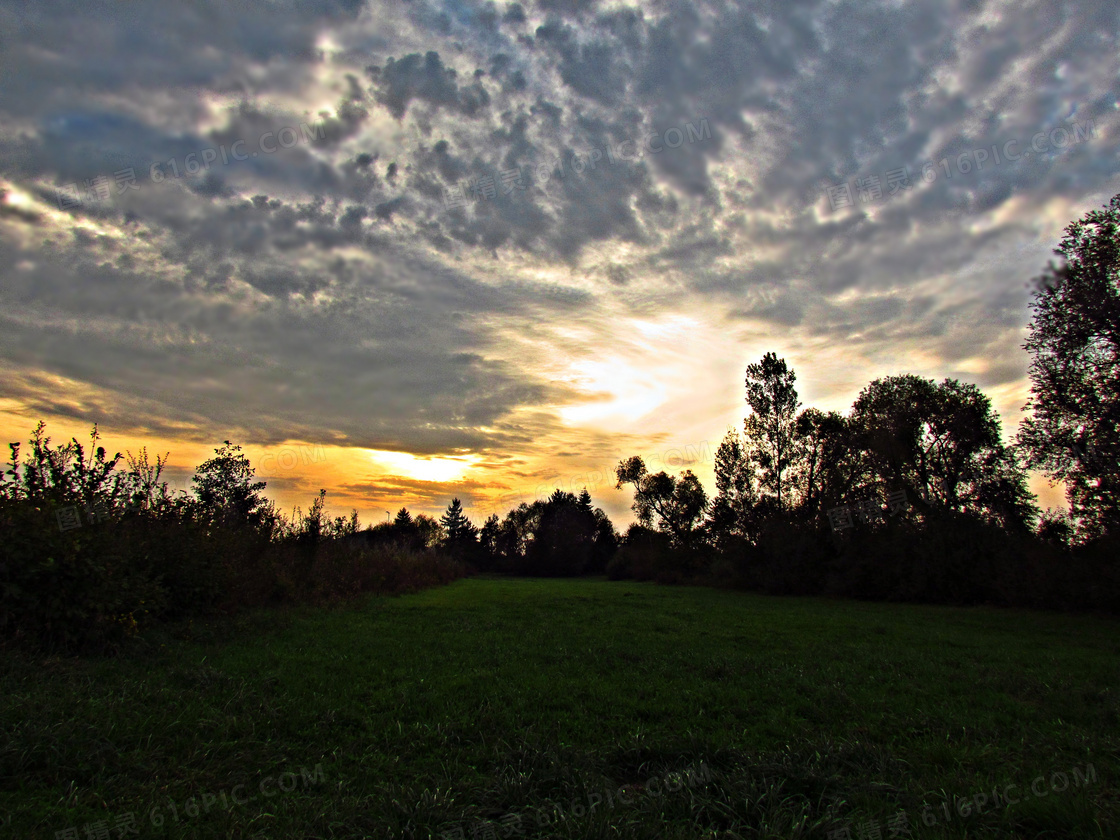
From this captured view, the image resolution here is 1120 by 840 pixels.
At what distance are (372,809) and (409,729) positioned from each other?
1945 millimetres

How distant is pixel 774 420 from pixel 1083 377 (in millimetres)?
17952

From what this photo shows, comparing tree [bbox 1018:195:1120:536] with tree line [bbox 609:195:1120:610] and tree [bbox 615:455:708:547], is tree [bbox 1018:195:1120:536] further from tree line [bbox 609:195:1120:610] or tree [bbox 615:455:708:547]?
tree [bbox 615:455:708:547]

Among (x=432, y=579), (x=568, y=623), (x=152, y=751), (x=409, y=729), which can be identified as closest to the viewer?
(x=152, y=751)

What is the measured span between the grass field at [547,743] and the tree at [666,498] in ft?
157

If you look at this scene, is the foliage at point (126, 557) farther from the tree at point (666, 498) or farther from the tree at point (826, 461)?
the tree at point (666, 498)

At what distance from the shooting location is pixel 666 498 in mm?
61156

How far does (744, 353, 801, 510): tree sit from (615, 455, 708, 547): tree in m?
18.4

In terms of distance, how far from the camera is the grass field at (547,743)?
3959 millimetres

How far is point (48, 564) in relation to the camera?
799 centimetres

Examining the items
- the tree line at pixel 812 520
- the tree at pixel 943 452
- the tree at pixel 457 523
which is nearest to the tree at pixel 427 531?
the tree at pixel 457 523

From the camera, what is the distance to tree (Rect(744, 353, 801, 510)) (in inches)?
1465

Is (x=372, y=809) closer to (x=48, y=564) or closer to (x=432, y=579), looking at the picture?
(x=48, y=564)

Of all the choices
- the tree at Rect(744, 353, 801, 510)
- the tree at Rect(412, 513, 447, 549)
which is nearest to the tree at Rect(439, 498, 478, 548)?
the tree at Rect(412, 513, 447, 549)

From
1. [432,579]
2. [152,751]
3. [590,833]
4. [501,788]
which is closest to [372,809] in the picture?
[501,788]
